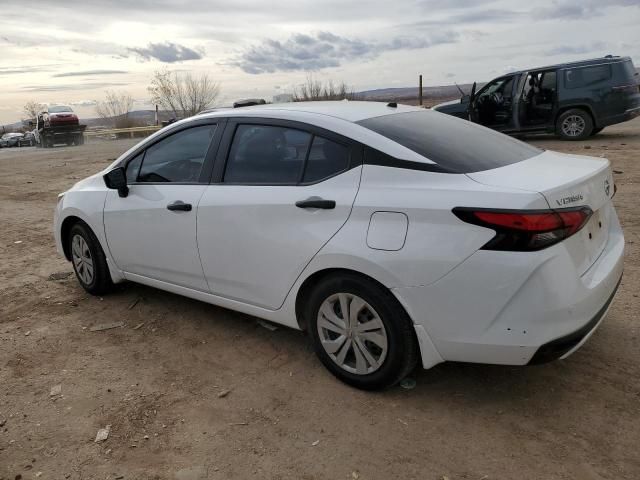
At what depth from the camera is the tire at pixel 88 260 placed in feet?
15.3

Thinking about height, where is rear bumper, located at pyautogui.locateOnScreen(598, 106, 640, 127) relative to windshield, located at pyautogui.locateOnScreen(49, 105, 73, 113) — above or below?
below

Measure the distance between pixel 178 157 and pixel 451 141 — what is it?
1.94m

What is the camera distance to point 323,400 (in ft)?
10.1

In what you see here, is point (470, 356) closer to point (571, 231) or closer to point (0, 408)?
point (571, 231)

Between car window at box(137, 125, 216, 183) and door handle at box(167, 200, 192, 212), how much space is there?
0.17 metres

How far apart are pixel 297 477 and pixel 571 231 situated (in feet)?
5.59

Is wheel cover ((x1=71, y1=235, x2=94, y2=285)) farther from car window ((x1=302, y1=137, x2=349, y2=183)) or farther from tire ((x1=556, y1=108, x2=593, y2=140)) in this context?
tire ((x1=556, y1=108, x2=593, y2=140))

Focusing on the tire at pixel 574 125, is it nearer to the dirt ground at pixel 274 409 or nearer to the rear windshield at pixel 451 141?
the dirt ground at pixel 274 409

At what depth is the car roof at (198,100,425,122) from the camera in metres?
3.35

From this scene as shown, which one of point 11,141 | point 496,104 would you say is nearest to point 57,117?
point 11,141

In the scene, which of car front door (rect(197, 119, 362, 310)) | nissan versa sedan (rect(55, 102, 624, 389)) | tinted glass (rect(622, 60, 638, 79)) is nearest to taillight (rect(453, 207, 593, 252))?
nissan versa sedan (rect(55, 102, 624, 389))

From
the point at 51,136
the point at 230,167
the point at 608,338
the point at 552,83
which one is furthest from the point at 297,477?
the point at 51,136

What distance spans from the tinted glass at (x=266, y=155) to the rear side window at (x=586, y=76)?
11.4 m

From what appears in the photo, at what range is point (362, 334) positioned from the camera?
299 centimetres
